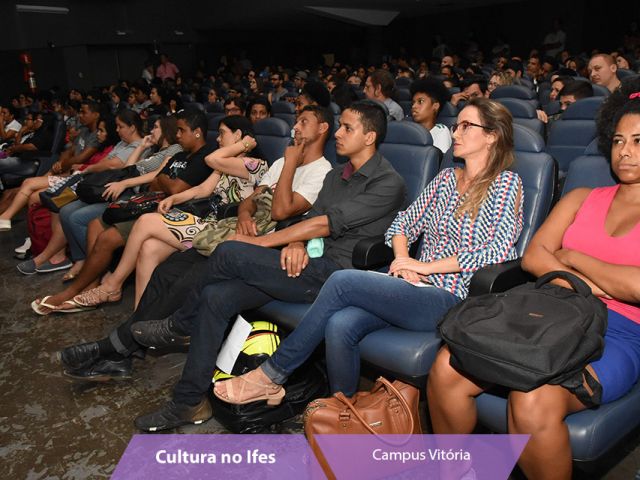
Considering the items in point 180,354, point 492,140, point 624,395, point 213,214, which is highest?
point 492,140

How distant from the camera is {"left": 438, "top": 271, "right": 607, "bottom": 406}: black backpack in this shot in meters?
1.20

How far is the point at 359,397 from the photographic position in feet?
5.29

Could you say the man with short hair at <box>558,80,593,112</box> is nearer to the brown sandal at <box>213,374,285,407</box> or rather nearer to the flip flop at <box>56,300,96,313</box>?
the brown sandal at <box>213,374,285,407</box>

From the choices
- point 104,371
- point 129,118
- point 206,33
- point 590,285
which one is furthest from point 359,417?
point 206,33

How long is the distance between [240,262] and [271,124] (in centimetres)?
143

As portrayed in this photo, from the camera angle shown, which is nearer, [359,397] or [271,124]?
[359,397]

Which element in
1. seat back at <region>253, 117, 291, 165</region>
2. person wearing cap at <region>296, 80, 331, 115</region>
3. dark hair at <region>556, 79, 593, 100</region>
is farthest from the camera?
person wearing cap at <region>296, 80, 331, 115</region>

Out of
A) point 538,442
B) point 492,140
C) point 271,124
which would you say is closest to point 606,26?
point 271,124

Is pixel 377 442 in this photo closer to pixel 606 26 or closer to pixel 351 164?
pixel 351 164

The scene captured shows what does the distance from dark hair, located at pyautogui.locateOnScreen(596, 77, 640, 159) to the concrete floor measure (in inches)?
35.6

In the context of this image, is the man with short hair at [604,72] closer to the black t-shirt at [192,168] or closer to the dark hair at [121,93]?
the black t-shirt at [192,168]

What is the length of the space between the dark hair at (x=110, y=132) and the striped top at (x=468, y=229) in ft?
9.51

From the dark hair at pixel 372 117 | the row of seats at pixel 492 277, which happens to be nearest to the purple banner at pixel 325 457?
the row of seats at pixel 492 277

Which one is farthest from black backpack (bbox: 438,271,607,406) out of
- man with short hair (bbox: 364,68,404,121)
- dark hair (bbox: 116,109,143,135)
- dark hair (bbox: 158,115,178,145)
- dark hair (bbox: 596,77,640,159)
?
man with short hair (bbox: 364,68,404,121)
